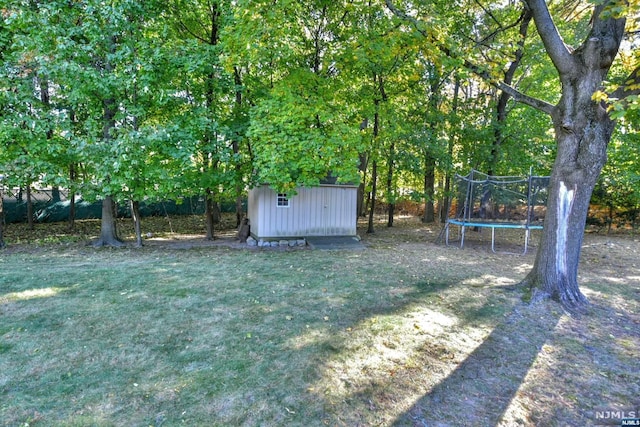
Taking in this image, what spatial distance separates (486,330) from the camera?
12.7 ft

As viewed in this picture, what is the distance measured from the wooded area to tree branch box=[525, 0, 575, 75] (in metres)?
0.01

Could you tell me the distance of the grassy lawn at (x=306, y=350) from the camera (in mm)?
2492

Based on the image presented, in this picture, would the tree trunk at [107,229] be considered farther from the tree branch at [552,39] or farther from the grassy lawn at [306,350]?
the tree branch at [552,39]

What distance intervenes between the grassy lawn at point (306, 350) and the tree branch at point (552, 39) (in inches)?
128

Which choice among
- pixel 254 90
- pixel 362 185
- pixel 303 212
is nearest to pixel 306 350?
pixel 303 212

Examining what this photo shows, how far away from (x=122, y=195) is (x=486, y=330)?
8.42m

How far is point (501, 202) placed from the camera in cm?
1067

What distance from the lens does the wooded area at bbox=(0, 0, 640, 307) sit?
467 cm

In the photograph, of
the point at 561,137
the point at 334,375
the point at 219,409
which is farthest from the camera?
the point at 561,137

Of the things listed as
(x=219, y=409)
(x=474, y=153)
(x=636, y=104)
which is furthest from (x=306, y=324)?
(x=474, y=153)

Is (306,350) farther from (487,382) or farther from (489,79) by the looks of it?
(489,79)

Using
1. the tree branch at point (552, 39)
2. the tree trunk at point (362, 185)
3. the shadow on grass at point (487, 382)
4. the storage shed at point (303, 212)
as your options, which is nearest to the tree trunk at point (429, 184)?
the tree trunk at point (362, 185)

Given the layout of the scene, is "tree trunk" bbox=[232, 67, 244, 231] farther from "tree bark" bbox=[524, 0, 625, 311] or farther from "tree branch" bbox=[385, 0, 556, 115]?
"tree bark" bbox=[524, 0, 625, 311]

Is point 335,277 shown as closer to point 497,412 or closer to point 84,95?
point 497,412
